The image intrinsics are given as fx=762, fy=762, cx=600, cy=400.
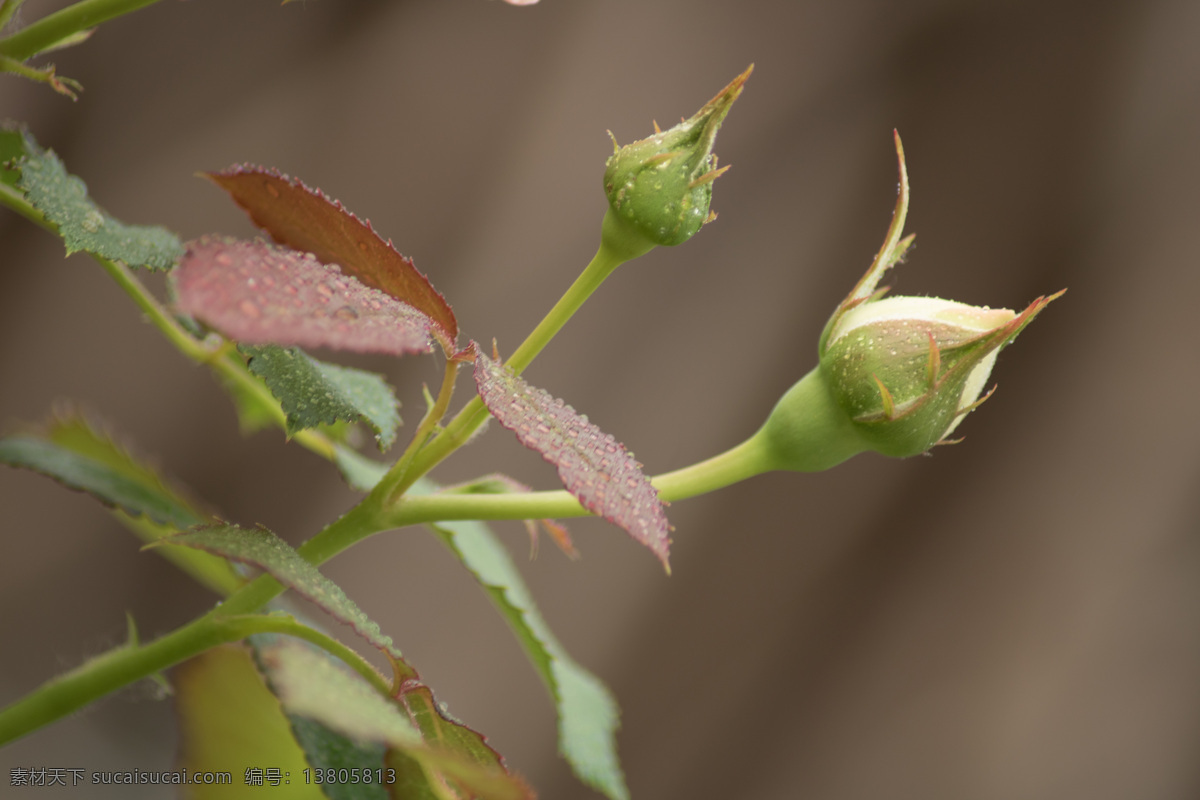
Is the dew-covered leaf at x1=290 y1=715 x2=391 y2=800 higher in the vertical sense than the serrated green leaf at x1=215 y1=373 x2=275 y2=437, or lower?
lower

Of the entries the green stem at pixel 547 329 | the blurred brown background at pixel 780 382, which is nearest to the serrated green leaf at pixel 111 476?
the green stem at pixel 547 329

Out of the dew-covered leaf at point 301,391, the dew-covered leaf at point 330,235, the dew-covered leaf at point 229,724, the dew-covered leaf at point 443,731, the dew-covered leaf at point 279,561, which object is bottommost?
the dew-covered leaf at point 229,724

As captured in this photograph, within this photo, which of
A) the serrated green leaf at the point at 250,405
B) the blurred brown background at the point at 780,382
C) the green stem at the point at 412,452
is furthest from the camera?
the blurred brown background at the point at 780,382

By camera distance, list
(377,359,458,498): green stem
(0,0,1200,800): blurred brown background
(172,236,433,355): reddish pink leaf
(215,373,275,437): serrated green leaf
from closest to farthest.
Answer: (172,236,433,355): reddish pink leaf
(377,359,458,498): green stem
(215,373,275,437): serrated green leaf
(0,0,1200,800): blurred brown background

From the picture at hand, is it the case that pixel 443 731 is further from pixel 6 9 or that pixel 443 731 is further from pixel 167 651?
pixel 6 9

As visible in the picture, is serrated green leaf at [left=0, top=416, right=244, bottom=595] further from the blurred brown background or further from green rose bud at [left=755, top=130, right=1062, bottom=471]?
the blurred brown background

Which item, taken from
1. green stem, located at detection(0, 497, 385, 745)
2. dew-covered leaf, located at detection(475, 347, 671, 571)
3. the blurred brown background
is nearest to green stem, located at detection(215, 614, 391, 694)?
green stem, located at detection(0, 497, 385, 745)

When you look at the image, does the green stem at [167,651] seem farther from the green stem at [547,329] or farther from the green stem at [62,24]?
the green stem at [62,24]
